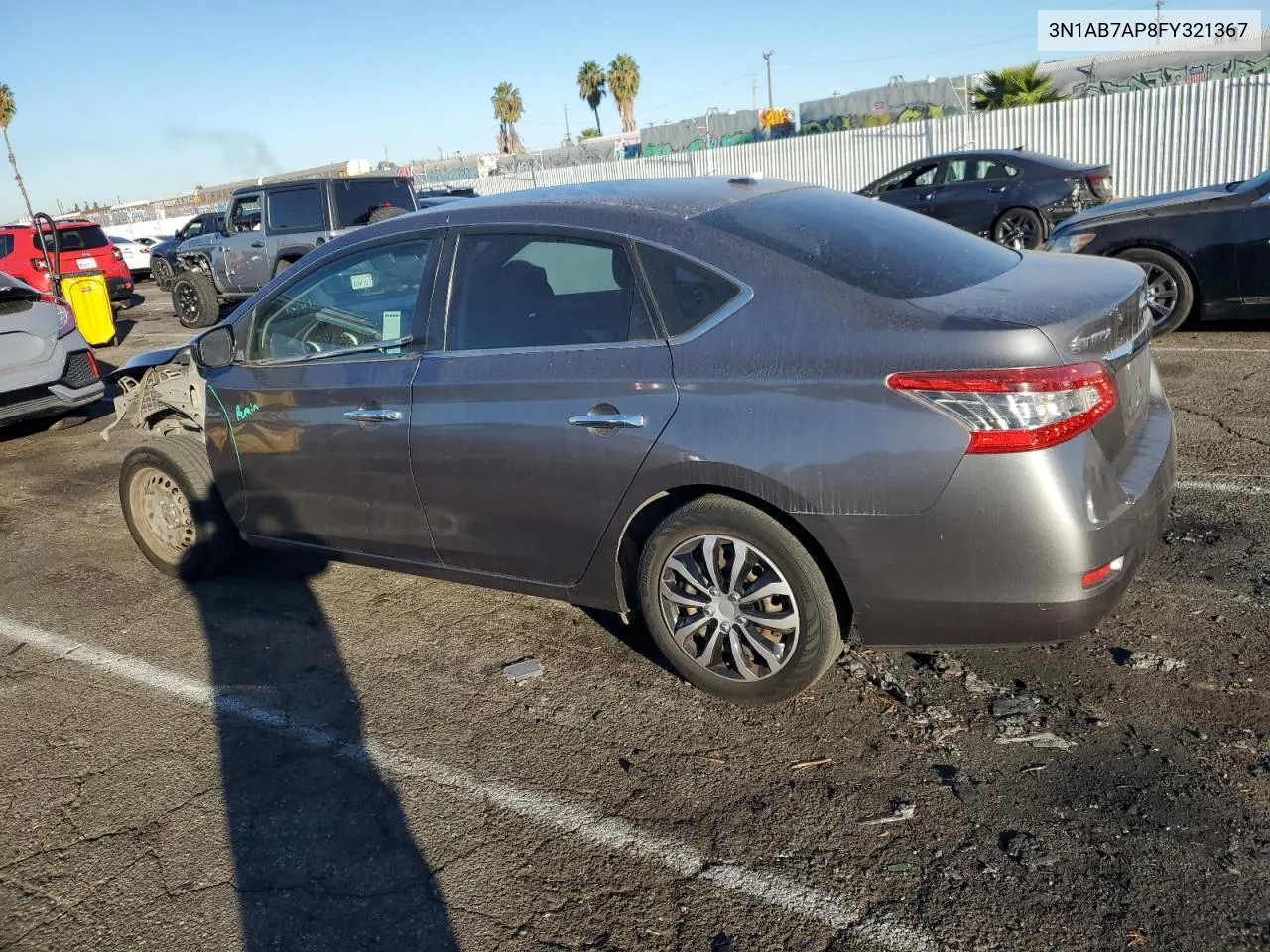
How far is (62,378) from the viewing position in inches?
335

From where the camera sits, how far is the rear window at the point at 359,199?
13.4 metres

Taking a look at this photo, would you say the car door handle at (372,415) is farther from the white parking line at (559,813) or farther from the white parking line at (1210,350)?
the white parking line at (1210,350)

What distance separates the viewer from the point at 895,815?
9.36 feet

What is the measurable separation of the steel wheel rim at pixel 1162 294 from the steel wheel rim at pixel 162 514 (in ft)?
22.9

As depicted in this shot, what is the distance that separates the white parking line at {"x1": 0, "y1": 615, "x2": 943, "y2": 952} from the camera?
8.18 feet

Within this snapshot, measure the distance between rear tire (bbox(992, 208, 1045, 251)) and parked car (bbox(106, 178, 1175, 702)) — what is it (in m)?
10.7

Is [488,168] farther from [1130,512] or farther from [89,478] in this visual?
[1130,512]

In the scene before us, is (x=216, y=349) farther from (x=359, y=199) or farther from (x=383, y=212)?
(x=359, y=199)

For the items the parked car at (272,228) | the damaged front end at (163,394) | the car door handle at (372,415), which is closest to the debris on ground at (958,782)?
the car door handle at (372,415)

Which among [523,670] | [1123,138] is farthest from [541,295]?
[1123,138]

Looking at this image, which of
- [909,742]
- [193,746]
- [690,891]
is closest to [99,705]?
[193,746]

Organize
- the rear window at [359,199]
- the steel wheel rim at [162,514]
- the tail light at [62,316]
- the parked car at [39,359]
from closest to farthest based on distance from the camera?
1. the steel wheel rim at [162,514]
2. the parked car at [39,359]
3. the tail light at [62,316]
4. the rear window at [359,199]

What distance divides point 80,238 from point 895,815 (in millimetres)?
21038

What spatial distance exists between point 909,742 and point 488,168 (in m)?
33.4
